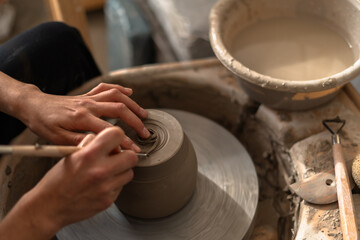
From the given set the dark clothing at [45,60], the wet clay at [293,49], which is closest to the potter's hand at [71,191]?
the dark clothing at [45,60]

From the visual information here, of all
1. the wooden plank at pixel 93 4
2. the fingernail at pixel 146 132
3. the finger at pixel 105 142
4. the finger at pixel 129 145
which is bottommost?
the wooden plank at pixel 93 4

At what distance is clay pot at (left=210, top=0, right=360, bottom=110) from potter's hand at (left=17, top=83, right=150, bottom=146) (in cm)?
44

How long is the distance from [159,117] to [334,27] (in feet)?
2.81

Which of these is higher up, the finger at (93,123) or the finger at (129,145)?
the finger at (93,123)

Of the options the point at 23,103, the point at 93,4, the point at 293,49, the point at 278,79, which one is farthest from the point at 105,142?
the point at 93,4

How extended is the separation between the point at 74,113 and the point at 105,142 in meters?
0.20

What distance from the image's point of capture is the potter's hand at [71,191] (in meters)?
0.93

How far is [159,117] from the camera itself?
1216mm

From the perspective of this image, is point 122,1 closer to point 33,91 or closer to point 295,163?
point 33,91

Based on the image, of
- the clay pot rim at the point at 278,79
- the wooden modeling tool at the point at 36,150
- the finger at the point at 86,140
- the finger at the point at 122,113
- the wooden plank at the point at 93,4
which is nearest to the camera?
the wooden modeling tool at the point at 36,150

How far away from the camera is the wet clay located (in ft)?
4.79

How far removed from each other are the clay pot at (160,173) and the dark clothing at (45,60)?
1.67 feet

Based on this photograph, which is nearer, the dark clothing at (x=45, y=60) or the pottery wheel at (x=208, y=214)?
the pottery wheel at (x=208, y=214)

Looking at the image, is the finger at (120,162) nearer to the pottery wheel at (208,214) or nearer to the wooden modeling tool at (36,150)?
the wooden modeling tool at (36,150)
